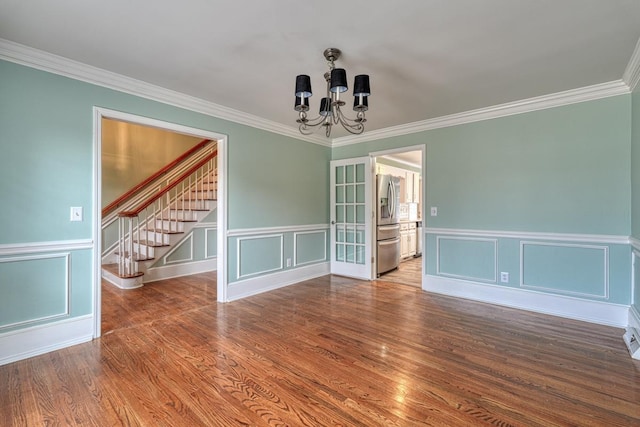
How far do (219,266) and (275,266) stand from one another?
0.91 meters

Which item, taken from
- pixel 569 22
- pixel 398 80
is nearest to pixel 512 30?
pixel 569 22

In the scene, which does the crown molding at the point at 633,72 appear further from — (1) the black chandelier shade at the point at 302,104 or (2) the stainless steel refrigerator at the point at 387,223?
(2) the stainless steel refrigerator at the point at 387,223

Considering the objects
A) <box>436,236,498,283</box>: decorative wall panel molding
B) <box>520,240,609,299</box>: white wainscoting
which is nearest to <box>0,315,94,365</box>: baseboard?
<box>436,236,498,283</box>: decorative wall panel molding

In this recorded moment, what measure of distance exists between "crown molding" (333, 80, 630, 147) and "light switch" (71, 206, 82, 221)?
3.85 metres

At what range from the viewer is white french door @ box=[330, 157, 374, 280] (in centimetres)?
488

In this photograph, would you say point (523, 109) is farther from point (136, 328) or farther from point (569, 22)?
point (136, 328)

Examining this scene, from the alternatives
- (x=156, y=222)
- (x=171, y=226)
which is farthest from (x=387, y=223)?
(x=156, y=222)

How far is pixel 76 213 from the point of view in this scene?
262 centimetres

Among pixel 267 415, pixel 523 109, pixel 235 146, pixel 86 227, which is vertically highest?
pixel 523 109

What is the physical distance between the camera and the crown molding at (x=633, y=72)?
2.39 m

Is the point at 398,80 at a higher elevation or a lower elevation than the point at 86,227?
higher

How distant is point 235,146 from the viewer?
3.87m

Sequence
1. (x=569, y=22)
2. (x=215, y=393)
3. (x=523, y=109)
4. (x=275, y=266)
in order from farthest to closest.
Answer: (x=275, y=266) → (x=523, y=109) → (x=569, y=22) → (x=215, y=393)

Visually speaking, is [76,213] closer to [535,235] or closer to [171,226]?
[171,226]
